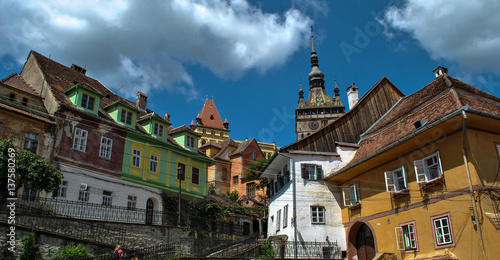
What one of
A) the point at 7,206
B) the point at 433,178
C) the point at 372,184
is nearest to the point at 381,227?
the point at 372,184

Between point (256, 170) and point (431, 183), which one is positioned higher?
point (256, 170)

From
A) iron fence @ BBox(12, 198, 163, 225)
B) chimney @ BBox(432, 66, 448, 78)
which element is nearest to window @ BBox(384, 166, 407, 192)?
chimney @ BBox(432, 66, 448, 78)

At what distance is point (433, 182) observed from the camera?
1755 cm

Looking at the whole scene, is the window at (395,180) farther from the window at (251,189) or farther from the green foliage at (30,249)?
the window at (251,189)

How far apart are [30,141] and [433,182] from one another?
2125 centimetres

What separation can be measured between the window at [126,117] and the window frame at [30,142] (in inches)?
261

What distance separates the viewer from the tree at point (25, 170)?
17203 mm

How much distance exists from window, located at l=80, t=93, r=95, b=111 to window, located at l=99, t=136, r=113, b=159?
225 centimetres

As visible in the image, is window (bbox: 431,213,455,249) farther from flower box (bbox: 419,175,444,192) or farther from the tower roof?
the tower roof

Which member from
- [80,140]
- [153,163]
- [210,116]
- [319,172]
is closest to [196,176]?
[153,163]

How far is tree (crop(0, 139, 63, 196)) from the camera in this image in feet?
56.4

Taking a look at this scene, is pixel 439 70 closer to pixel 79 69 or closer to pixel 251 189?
pixel 79 69

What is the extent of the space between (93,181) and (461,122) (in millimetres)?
20714

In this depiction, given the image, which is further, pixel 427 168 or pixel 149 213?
pixel 149 213
